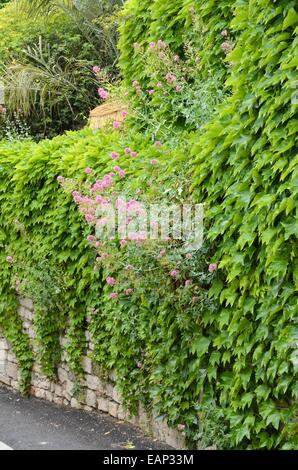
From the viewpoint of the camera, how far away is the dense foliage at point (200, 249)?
5059mm

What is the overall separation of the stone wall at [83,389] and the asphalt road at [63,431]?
82 millimetres

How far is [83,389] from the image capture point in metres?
8.26

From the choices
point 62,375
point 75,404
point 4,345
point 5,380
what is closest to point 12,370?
point 5,380

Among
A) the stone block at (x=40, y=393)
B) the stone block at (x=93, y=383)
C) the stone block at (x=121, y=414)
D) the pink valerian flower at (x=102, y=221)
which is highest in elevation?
the pink valerian flower at (x=102, y=221)

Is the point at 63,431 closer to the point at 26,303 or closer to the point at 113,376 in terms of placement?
the point at 113,376

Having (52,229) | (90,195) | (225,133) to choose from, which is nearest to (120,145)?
(90,195)

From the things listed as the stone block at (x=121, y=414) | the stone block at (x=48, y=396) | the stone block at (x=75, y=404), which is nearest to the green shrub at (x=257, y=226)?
the stone block at (x=121, y=414)

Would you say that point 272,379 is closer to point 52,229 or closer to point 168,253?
point 168,253

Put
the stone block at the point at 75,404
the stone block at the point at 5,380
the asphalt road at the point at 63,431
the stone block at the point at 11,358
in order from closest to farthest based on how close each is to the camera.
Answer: the asphalt road at the point at 63,431
the stone block at the point at 75,404
the stone block at the point at 11,358
the stone block at the point at 5,380

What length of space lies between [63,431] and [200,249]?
2742mm

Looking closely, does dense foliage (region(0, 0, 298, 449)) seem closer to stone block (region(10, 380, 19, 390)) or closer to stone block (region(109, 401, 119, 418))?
stone block (region(109, 401, 119, 418))

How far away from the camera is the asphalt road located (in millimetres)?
6988

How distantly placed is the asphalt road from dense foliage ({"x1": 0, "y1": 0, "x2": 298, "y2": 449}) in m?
0.36

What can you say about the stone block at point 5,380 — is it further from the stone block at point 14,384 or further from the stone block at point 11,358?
the stone block at point 11,358
